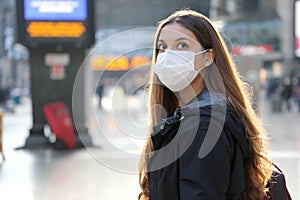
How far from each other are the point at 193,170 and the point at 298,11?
24.4 meters

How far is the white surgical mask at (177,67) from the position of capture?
5.74ft

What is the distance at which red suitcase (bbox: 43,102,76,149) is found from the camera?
1045 cm

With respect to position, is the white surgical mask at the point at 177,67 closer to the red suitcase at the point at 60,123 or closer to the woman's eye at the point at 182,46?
the woman's eye at the point at 182,46

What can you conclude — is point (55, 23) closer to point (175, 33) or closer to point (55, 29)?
point (55, 29)

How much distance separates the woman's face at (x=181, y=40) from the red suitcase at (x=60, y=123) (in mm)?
8855

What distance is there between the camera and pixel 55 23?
34.9ft

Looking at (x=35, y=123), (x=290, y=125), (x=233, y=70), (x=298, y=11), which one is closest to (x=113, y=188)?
(x=35, y=123)

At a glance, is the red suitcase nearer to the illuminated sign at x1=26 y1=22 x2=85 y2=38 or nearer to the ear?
the illuminated sign at x1=26 y1=22 x2=85 y2=38

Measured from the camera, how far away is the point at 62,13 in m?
10.6

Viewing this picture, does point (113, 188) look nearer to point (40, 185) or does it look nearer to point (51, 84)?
point (40, 185)

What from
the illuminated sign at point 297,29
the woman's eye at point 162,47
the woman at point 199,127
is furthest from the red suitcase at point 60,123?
the illuminated sign at point 297,29

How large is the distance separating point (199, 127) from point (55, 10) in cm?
942

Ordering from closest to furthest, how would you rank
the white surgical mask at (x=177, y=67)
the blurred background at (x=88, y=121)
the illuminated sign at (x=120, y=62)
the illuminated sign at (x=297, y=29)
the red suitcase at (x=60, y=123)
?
the white surgical mask at (x=177, y=67)
the illuminated sign at (x=120, y=62)
the blurred background at (x=88, y=121)
the red suitcase at (x=60, y=123)
the illuminated sign at (x=297, y=29)

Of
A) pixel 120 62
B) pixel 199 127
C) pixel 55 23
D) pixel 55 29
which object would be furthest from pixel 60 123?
pixel 199 127
